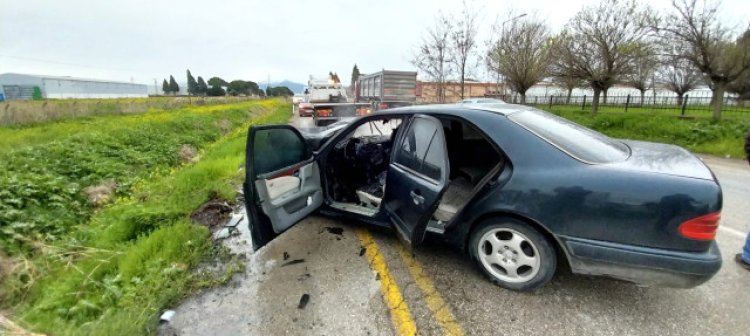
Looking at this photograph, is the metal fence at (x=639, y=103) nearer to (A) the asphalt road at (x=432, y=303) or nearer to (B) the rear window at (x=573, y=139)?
(B) the rear window at (x=573, y=139)

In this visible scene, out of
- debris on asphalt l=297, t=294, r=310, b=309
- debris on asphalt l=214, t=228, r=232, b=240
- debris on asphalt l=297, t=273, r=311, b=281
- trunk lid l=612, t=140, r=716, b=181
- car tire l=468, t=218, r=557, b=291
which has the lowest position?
debris on asphalt l=297, t=294, r=310, b=309

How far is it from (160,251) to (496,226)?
303 cm

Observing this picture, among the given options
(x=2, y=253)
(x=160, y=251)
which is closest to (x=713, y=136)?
(x=160, y=251)

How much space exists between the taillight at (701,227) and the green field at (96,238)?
3.43 m

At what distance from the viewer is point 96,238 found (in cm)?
388

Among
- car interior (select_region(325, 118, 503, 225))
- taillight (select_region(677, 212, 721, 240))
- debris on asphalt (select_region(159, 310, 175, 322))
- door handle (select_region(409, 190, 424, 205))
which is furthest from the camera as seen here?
car interior (select_region(325, 118, 503, 225))

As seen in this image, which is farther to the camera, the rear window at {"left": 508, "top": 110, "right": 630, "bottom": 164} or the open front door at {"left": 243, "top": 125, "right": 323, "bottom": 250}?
the open front door at {"left": 243, "top": 125, "right": 323, "bottom": 250}

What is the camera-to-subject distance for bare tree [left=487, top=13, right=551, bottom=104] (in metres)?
17.7

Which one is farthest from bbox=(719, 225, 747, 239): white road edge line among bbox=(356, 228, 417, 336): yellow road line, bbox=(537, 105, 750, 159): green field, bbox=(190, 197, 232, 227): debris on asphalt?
bbox=(537, 105, 750, 159): green field

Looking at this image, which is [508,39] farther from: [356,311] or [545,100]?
[356,311]

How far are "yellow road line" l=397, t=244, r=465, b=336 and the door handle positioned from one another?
0.64 m

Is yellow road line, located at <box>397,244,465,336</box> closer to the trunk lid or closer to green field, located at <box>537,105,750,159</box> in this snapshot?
the trunk lid

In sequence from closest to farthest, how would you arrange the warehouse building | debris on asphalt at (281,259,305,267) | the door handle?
1. the door handle
2. debris on asphalt at (281,259,305,267)
3. the warehouse building

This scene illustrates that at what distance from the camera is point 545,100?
1064 inches
